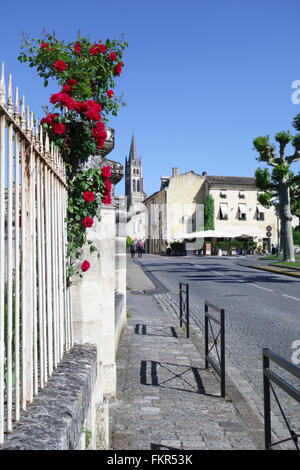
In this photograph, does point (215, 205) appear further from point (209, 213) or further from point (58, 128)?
point (58, 128)

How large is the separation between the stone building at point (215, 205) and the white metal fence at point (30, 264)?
51261 millimetres

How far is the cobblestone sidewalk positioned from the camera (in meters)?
3.36

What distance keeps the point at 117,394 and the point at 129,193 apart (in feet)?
412

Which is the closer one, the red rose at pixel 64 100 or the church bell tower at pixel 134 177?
the red rose at pixel 64 100

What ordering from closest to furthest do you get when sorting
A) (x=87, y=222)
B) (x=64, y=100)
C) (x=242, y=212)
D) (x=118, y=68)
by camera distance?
(x=64, y=100)
(x=87, y=222)
(x=118, y=68)
(x=242, y=212)

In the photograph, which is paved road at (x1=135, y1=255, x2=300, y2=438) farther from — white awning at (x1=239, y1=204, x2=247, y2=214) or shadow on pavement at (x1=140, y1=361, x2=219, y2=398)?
white awning at (x1=239, y1=204, x2=247, y2=214)

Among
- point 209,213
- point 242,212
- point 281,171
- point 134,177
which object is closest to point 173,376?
point 281,171

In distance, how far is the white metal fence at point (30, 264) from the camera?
181 centimetres

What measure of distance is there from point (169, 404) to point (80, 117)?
286cm

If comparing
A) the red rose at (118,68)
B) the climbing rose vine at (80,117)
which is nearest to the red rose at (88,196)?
the climbing rose vine at (80,117)

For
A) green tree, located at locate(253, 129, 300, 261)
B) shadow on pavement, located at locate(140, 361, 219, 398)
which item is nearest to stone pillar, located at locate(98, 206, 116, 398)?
shadow on pavement, located at locate(140, 361, 219, 398)

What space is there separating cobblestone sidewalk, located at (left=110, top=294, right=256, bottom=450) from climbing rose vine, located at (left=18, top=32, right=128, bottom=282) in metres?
1.46

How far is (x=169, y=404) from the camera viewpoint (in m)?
4.21

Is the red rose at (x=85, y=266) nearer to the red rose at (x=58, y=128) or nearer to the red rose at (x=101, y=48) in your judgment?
the red rose at (x=58, y=128)
